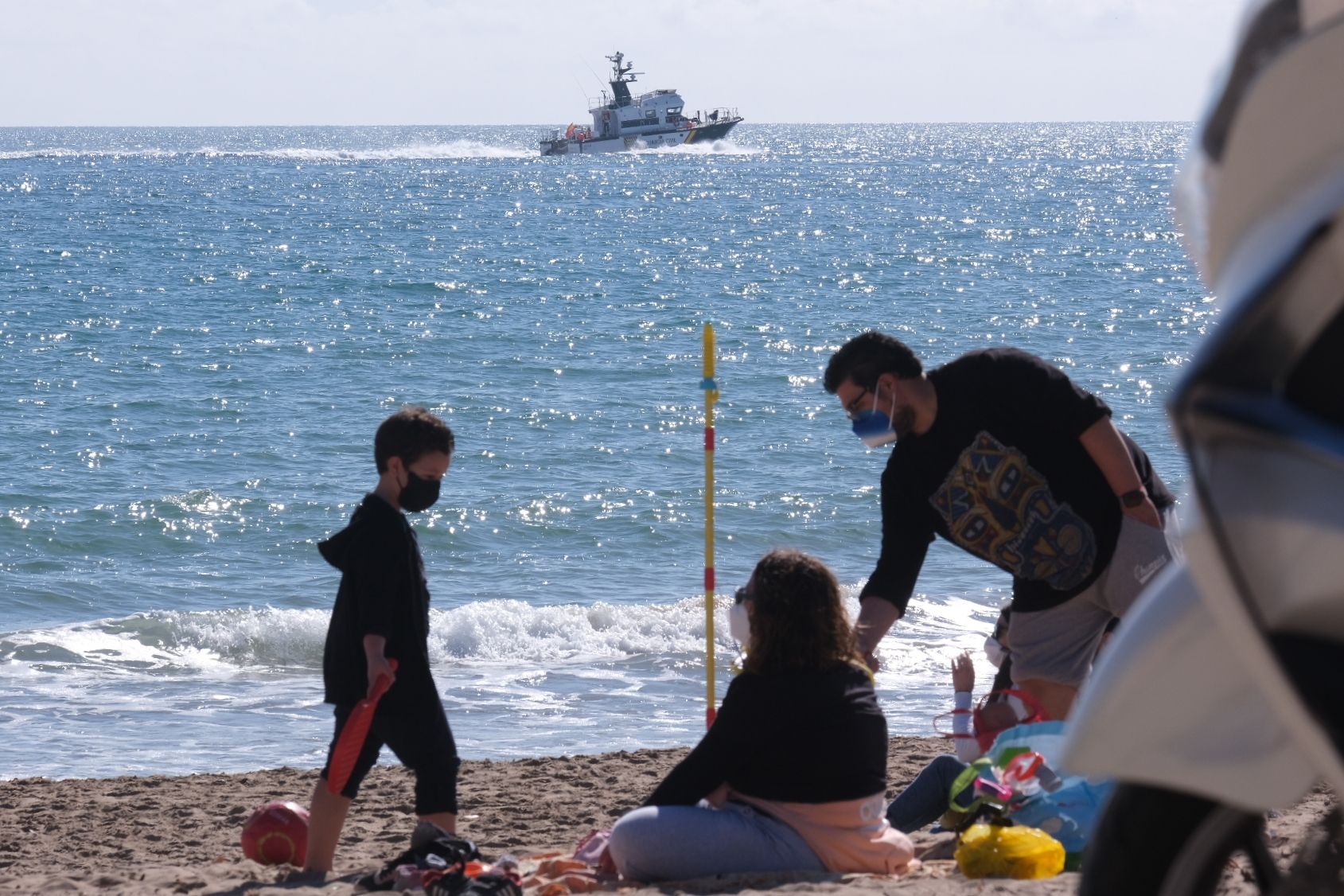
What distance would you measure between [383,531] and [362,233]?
172 feet

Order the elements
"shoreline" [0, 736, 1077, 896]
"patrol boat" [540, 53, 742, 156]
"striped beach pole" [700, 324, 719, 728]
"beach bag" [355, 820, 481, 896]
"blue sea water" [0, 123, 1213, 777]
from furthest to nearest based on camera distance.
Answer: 1. "patrol boat" [540, 53, 742, 156]
2. "blue sea water" [0, 123, 1213, 777]
3. "striped beach pole" [700, 324, 719, 728]
4. "shoreline" [0, 736, 1077, 896]
5. "beach bag" [355, 820, 481, 896]

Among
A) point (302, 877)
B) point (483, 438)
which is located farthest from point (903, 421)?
point (483, 438)

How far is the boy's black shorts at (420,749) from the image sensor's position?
17.7 feet

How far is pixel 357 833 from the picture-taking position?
6.89 meters

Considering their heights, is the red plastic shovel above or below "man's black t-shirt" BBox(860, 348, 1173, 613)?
below

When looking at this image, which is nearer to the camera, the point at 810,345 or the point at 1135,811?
the point at 1135,811

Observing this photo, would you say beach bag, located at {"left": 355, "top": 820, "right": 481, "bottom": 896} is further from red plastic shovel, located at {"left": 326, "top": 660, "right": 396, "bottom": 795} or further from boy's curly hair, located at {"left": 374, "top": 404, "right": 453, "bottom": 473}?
boy's curly hair, located at {"left": 374, "top": 404, "right": 453, "bottom": 473}

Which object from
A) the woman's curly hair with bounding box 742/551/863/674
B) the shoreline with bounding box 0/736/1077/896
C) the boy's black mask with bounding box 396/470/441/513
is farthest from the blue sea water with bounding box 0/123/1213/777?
the woman's curly hair with bounding box 742/551/863/674

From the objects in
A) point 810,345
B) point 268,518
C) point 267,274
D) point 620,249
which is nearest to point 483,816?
point 268,518

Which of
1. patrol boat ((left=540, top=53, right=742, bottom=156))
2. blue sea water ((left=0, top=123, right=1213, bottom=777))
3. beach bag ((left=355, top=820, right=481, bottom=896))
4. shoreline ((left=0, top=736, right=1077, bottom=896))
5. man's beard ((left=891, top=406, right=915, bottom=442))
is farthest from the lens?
patrol boat ((left=540, top=53, right=742, bottom=156))

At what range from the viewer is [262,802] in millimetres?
7621

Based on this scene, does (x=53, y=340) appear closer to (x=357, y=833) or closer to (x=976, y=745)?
(x=357, y=833)

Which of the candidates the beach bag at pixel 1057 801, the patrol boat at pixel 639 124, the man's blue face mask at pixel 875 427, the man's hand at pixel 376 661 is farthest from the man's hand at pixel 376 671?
the patrol boat at pixel 639 124

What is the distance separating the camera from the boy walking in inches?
208
